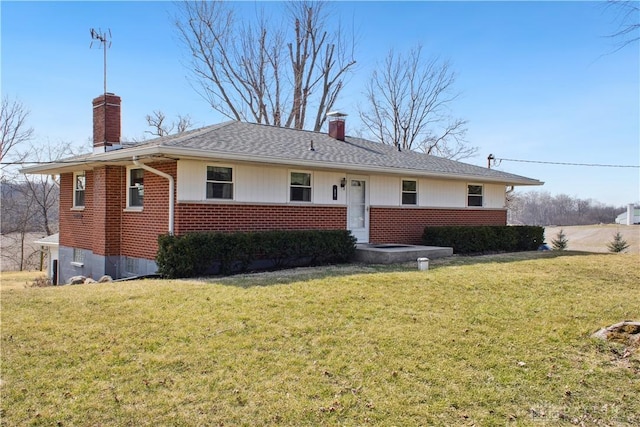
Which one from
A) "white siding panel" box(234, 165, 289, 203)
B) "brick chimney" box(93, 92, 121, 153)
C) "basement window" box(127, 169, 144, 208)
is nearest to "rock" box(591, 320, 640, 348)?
"white siding panel" box(234, 165, 289, 203)

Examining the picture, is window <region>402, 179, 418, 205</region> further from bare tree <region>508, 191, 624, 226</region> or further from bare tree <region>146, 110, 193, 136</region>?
bare tree <region>508, 191, 624, 226</region>

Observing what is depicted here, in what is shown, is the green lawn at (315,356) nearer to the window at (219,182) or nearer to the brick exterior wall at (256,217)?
the brick exterior wall at (256,217)

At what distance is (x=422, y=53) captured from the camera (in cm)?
3156

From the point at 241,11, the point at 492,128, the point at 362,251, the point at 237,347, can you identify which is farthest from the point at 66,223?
the point at 492,128

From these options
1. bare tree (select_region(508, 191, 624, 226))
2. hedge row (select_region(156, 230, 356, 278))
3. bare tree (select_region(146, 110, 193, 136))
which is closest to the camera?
hedge row (select_region(156, 230, 356, 278))

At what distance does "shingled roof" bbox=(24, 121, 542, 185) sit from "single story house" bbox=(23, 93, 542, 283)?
0.13 feet

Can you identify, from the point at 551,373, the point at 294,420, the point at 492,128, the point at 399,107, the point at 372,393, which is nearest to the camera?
the point at 294,420

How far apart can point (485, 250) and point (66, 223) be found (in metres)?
14.2

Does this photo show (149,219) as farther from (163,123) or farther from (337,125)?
(163,123)

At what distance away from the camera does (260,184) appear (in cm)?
1220

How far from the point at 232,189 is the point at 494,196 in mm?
11659

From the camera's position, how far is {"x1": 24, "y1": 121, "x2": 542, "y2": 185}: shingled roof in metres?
10.8

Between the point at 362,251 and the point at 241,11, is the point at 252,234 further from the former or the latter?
the point at 241,11

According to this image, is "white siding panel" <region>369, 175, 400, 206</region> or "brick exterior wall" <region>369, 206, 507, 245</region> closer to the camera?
"white siding panel" <region>369, 175, 400, 206</region>
